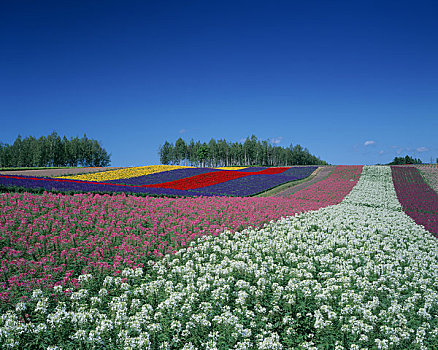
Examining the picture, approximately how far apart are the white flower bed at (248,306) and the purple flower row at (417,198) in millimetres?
10696

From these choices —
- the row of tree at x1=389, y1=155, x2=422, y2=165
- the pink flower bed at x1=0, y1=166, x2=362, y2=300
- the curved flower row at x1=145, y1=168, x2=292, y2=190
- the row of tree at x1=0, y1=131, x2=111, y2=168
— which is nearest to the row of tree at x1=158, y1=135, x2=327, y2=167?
the row of tree at x1=0, y1=131, x2=111, y2=168

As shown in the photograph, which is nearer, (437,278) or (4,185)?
(437,278)

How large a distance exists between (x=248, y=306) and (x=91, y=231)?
7442 millimetres

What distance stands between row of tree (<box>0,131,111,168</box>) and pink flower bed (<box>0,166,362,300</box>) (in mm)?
94181

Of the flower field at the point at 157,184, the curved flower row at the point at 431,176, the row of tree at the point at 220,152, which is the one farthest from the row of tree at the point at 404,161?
the flower field at the point at 157,184

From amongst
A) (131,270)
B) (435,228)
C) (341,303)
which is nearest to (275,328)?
(341,303)

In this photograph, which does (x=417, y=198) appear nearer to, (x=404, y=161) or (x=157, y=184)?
(x=157, y=184)

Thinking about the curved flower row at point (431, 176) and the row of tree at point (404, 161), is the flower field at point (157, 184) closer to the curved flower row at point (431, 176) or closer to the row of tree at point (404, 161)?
the curved flower row at point (431, 176)

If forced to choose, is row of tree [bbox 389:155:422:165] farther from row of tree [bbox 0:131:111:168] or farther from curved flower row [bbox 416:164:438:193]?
row of tree [bbox 0:131:111:168]

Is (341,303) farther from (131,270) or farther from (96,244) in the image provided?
(96,244)

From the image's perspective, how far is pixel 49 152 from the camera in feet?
316

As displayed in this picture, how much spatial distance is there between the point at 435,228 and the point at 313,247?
11808 mm

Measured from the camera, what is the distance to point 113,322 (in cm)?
635

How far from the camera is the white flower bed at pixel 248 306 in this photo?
588 centimetres
